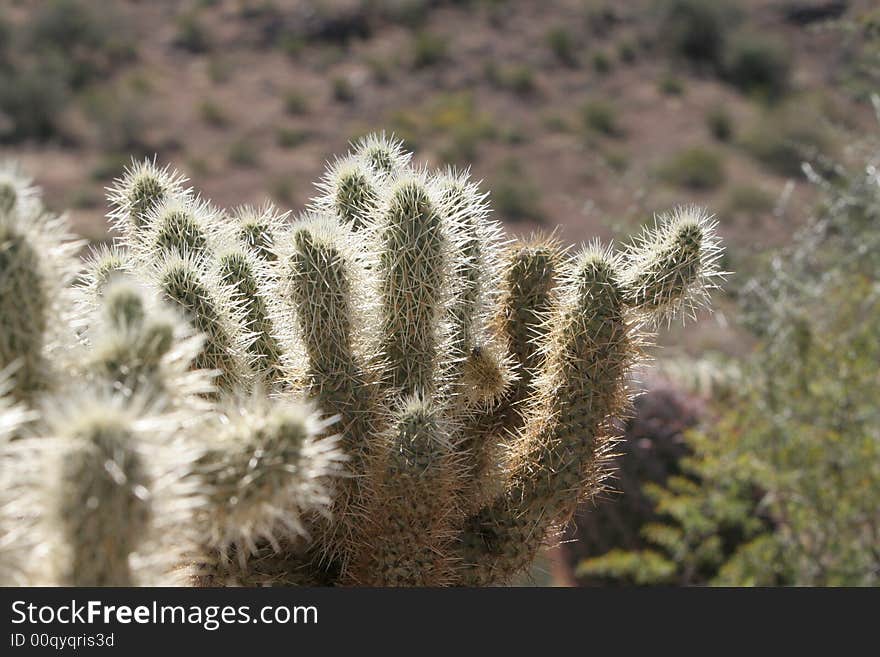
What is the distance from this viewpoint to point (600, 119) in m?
22.8

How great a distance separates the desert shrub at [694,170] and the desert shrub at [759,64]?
5.15 m

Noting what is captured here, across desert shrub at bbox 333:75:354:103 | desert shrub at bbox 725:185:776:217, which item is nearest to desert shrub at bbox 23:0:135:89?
desert shrub at bbox 333:75:354:103

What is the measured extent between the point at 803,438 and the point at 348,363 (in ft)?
12.7

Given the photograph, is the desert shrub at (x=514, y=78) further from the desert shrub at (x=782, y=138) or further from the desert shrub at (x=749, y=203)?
the desert shrub at (x=749, y=203)

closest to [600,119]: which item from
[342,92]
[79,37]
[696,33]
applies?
[696,33]

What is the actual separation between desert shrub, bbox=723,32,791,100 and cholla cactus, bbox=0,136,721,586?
24255 mm

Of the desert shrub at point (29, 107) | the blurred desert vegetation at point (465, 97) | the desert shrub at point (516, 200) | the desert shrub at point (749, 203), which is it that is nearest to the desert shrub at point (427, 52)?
the blurred desert vegetation at point (465, 97)

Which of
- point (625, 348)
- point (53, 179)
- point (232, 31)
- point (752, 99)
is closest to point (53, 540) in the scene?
point (625, 348)

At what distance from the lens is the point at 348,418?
225cm

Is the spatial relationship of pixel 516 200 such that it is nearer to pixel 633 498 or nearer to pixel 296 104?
pixel 296 104

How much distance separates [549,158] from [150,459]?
21.1 metres

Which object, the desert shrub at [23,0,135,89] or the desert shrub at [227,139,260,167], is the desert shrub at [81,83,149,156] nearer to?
the desert shrub at [227,139,260,167]

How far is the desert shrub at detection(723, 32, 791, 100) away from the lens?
82.6 ft

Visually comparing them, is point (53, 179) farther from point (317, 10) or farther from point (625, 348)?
point (625, 348)
